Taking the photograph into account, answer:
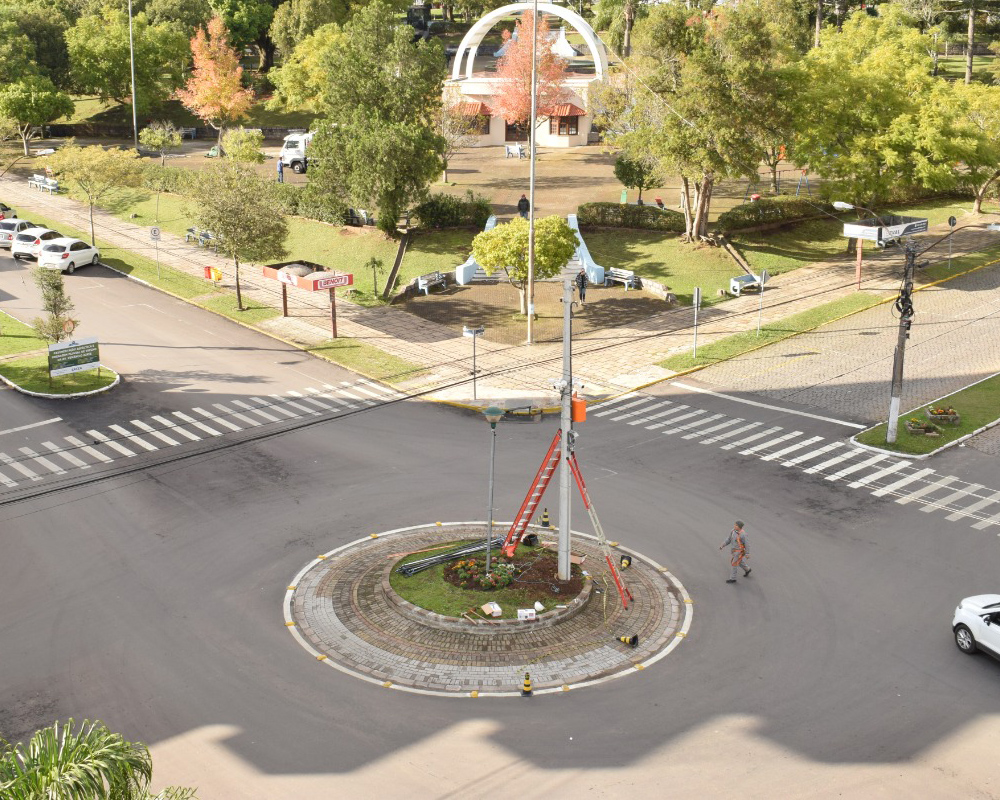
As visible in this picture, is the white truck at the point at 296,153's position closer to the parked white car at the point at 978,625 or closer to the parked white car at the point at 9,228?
the parked white car at the point at 9,228

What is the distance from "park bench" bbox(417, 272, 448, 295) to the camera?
161 ft

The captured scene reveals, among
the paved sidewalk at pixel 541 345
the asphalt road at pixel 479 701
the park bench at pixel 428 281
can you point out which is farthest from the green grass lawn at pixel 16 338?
the park bench at pixel 428 281

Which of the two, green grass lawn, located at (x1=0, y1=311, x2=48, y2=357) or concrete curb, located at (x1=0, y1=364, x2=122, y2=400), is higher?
green grass lawn, located at (x1=0, y1=311, x2=48, y2=357)

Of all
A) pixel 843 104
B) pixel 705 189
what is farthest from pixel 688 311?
pixel 843 104

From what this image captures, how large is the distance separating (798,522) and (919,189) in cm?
4518

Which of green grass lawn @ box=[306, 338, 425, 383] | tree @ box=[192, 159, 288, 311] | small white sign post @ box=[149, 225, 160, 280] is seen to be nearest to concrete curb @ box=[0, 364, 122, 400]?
green grass lawn @ box=[306, 338, 425, 383]

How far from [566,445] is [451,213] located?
35648 millimetres

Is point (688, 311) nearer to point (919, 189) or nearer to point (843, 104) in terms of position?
point (843, 104)

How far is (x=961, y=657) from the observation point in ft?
69.6

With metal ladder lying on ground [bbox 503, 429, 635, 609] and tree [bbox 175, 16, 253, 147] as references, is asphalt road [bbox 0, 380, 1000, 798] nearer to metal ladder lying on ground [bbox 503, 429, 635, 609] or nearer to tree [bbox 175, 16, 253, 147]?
metal ladder lying on ground [bbox 503, 429, 635, 609]

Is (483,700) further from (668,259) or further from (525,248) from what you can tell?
(668,259)

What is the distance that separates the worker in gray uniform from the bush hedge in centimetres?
3342

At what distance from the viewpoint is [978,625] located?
20.8m

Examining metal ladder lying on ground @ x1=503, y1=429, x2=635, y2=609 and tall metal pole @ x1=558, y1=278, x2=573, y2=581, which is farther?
metal ladder lying on ground @ x1=503, y1=429, x2=635, y2=609
